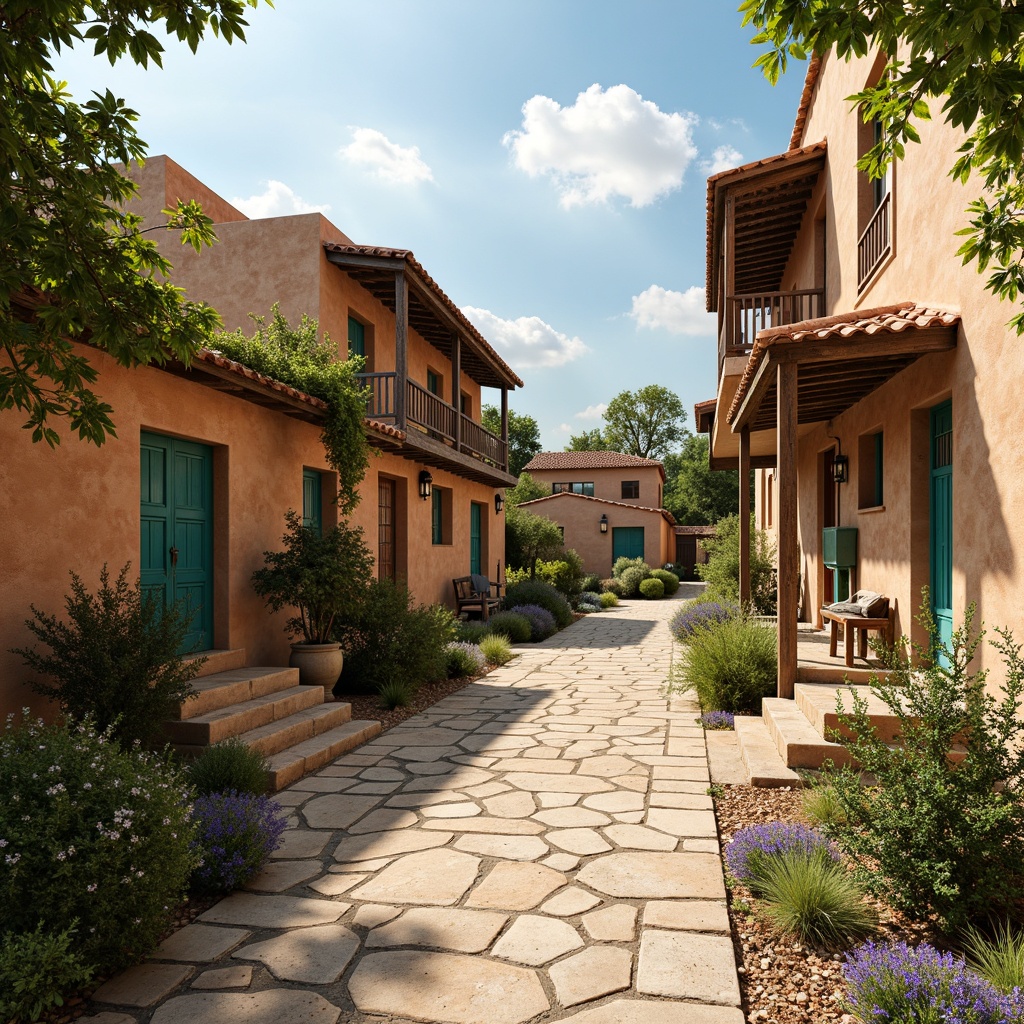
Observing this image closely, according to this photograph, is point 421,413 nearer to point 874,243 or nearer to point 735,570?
point 735,570

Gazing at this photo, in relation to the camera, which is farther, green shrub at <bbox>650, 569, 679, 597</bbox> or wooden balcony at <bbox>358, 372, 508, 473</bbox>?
green shrub at <bbox>650, 569, 679, 597</bbox>

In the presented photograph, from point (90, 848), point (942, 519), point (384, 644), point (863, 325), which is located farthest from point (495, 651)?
point (90, 848)

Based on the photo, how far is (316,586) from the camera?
7.42m

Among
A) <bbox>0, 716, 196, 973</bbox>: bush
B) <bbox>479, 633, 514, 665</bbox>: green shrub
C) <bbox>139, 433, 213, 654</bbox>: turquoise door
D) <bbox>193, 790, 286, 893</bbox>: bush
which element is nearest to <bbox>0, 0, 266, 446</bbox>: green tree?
<bbox>0, 716, 196, 973</bbox>: bush

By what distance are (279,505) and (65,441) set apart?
3060 millimetres

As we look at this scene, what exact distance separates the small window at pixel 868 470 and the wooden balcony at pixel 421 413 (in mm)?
5956

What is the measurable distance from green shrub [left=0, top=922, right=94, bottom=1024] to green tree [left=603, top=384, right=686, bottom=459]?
55.8m

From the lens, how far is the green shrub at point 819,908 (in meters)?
3.11

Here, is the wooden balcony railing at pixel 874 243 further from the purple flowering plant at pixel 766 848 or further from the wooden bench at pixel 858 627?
the purple flowering plant at pixel 766 848

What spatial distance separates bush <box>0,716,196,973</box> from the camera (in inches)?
108

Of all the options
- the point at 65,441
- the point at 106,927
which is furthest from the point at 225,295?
the point at 106,927

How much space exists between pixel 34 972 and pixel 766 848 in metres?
3.07

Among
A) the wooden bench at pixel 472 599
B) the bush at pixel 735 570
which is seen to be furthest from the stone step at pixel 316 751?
the wooden bench at pixel 472 599

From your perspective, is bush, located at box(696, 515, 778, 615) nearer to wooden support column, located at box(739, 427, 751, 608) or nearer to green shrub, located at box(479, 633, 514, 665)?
wooden support column, located at box(739, 427, 751, 608)
